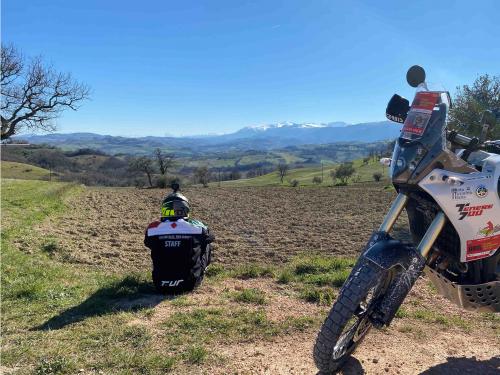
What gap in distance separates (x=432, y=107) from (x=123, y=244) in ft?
33.3

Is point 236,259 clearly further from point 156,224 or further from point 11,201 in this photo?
point 11,201

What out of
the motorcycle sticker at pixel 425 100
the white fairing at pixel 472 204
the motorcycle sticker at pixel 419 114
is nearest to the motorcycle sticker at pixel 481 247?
the white fairing at pixel 472 204

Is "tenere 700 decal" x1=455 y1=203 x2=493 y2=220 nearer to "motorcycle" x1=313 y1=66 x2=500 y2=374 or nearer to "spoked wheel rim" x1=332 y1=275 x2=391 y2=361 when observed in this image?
"motorcycle" x1=313 y1=66 x2=500 y2=374

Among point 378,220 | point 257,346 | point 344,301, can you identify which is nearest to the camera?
point 344,301

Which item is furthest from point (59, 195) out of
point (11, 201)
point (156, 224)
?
point (156, 224)

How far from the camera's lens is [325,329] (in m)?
3.12

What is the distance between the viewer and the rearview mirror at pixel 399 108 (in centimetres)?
378

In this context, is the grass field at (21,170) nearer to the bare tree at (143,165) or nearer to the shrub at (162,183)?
the bare tree at (143,165)

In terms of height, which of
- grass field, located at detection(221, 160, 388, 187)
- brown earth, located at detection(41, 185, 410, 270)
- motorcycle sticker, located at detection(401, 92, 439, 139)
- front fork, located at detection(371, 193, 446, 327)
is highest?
motorcycle sticker, located at detection(401, 92, 439, 139)

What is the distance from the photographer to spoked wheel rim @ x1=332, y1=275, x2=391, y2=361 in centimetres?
338

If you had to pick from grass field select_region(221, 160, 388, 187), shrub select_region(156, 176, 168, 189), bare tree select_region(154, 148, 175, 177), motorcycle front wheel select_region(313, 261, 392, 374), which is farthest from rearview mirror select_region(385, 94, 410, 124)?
bare tree select_region(154, 148, 175, 177)

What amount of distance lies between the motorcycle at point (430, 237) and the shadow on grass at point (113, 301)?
126 inches

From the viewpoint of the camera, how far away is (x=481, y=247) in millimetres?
3324

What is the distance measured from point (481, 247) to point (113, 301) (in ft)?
15.8
